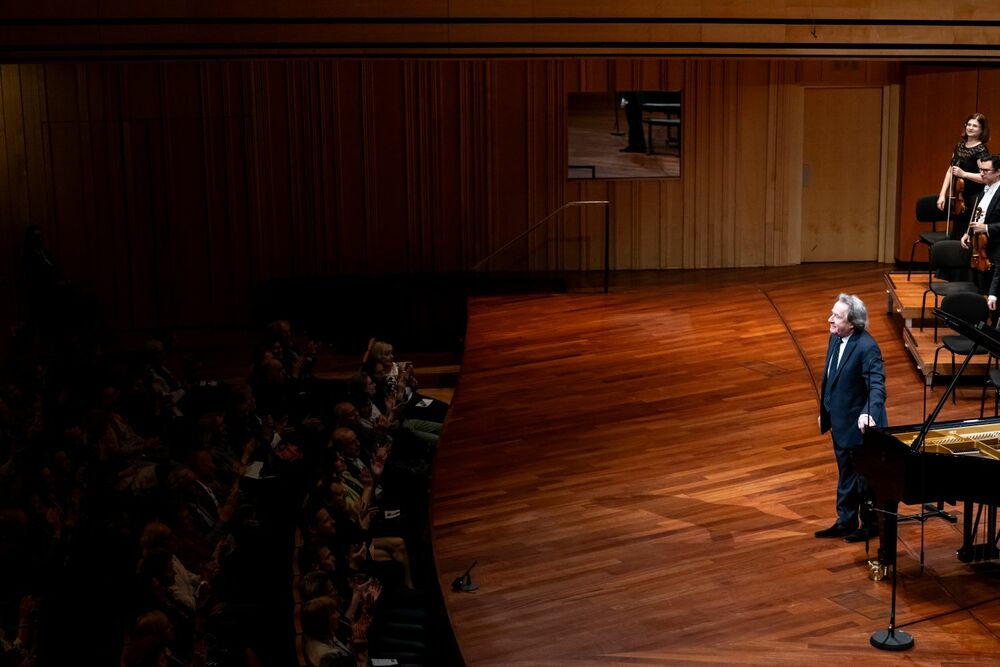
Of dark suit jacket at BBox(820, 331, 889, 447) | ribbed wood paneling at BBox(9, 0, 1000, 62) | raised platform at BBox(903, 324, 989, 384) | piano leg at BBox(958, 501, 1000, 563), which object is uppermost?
ribbed wood paneling at BBox(9, 0, 1000, 62)

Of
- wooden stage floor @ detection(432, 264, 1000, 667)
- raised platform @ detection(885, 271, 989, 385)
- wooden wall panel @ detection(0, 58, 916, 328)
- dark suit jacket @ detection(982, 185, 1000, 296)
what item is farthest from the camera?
wooden wall panel @ detection(0, 58, 916, 328)

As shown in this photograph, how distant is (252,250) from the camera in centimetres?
1132

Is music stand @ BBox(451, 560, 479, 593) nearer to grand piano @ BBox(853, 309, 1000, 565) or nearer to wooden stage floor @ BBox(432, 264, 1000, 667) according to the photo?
wooden stage floor @ BBox(432, 264, 1000, 667)

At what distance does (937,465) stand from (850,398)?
2.96ft

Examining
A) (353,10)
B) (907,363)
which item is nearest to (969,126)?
(907,363)

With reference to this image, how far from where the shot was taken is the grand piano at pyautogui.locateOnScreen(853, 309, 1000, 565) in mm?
4191

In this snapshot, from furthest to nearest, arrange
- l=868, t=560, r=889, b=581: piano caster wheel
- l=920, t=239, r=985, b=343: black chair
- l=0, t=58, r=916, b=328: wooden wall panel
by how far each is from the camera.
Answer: l=0, t=58, r=916, b=328: wooden wall panel < l=920, t=239, r=985, b=343: black chair < l=868, t=560, r=889, b=581: piano caster wheel

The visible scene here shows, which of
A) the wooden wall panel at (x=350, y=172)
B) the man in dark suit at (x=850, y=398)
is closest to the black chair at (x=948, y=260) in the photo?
the man in dark suit at (x=850, y=398)

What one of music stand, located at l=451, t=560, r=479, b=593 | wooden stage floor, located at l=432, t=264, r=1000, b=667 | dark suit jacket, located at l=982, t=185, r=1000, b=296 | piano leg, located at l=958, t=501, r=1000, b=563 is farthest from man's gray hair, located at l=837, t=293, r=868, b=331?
dark suit jacket, located at l=982, t=185, r=1000, b=296

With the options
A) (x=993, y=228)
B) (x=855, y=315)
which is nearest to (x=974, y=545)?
(x=855, y=315)

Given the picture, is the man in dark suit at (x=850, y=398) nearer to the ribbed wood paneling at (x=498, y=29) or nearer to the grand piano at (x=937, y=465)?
the grand piano at (x=937, y=465)

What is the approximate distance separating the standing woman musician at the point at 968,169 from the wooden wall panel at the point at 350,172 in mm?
3442

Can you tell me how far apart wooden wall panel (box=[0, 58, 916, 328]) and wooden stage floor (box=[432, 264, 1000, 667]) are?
85.0 inches

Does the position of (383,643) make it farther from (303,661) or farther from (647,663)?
(647,663)
